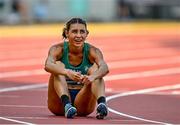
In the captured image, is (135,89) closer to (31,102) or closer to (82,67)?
(31,102)

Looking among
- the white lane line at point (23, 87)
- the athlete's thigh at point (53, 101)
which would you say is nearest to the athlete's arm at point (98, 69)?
the athlete's thigh at point (53, 101)

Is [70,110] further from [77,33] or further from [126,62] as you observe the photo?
[126,62]

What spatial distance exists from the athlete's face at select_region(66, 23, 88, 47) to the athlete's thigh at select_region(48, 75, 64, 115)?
1.71 ft

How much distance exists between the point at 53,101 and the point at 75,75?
0.62 meters

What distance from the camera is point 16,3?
4572cm

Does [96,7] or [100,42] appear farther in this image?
[96,7]

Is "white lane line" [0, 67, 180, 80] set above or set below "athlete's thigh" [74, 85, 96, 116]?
below

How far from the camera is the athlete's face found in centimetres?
1065

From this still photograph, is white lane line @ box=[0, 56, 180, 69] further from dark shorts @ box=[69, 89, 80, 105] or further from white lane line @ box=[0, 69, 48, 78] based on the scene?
dark shorts @ box=[69, 89, 80, 105]

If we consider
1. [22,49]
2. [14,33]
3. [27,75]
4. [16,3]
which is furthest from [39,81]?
[16,3]

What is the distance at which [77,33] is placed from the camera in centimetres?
1065

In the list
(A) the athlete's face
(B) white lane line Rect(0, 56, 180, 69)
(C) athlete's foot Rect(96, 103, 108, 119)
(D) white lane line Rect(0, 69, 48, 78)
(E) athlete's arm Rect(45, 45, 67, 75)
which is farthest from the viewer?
(B) white lane line Rect(0, 56, 180, 69)

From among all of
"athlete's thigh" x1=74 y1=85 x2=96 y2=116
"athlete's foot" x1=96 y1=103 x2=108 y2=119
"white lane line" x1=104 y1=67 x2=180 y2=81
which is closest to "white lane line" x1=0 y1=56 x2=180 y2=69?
"white lane line" x1=104 y1=67 x2=180 y2=81

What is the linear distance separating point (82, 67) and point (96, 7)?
3682 centimetres
